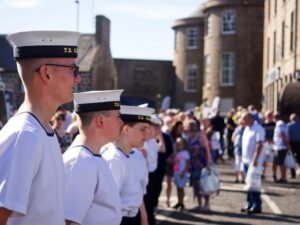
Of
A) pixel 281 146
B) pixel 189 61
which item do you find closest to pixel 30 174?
pixel 281 146

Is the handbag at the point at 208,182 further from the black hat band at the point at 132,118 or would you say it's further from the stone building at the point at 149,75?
the stone building at the point at 149,75

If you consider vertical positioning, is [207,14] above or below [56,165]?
above

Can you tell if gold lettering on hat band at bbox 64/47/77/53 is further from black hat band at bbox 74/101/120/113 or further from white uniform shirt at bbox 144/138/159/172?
white uniform shirt at bbox 144/138/159/172

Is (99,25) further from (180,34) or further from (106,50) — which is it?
(180,34)

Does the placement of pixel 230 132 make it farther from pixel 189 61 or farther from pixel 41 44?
pixel 189 61

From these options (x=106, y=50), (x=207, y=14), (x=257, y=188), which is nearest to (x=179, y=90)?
(x=207, y=14)

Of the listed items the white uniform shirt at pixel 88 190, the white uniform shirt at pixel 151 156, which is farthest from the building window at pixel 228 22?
the white uniform shirt at pixel 88 190

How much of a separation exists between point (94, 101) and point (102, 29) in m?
36.5

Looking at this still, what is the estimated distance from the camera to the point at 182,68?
51375mm

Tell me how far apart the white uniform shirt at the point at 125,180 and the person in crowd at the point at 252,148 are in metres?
6.74

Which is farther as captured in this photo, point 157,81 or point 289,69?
point 157,81

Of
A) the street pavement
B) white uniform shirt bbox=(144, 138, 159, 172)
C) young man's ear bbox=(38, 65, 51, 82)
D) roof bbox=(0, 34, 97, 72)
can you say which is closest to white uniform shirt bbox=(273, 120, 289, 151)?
the street pavement

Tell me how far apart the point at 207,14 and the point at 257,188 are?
3660 cm

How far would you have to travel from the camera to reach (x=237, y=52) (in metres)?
44.6
